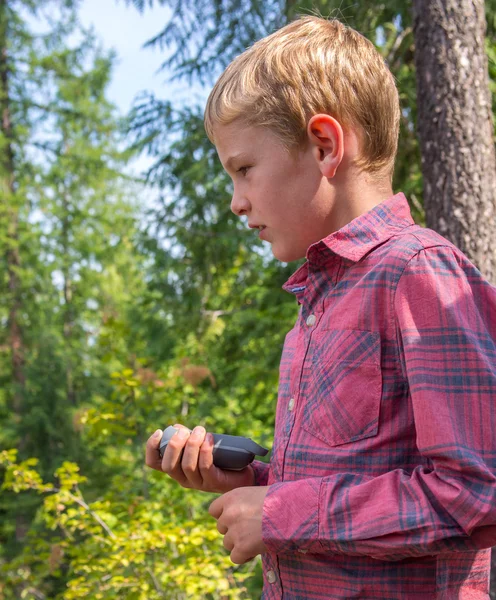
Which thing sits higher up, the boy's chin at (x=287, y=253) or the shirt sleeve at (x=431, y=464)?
the boy's chin at (x=287, y=253)

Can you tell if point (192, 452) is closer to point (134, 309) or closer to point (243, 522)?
point (243, 522)

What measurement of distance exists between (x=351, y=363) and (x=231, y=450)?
1.04 feet

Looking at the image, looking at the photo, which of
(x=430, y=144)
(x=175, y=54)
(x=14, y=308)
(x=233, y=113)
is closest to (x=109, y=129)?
(x=14, y=308)

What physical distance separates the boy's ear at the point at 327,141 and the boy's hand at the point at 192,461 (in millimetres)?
522

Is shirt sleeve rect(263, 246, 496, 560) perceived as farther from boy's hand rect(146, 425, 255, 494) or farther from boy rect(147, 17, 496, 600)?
boy's hand rect(146, 425, 255, 494)

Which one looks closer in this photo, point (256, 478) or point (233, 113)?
point (233, 113)

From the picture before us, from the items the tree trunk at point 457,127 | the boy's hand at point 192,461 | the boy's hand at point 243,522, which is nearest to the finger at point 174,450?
the boy's hand at point 192,461

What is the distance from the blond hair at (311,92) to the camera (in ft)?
3.91

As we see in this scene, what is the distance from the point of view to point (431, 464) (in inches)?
38.9

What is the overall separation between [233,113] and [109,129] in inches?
598

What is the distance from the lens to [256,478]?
142cm

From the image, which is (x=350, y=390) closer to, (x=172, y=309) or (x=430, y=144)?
(x=430, y=144)

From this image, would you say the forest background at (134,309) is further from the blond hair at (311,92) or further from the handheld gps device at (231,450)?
the handheld gps device at (231,450)

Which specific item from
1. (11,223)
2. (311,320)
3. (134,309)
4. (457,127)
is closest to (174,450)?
(311,320)
